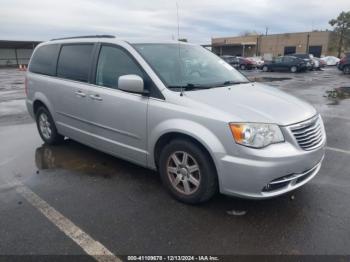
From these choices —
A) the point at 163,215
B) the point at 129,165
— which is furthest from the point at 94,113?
the point at 163,215

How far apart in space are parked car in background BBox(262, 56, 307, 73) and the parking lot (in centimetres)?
2495

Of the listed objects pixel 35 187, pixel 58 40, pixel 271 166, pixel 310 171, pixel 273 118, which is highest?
pixel 58 40

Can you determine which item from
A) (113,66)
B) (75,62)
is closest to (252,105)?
(113,66)

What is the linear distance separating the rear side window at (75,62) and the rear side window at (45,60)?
21cm

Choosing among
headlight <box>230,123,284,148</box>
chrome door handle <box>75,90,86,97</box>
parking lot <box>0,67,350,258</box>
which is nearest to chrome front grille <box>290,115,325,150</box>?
headlight <box>230,123,284,148</box>

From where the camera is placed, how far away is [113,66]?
4102 millimetres

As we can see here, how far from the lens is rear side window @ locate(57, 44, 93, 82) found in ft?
14.6

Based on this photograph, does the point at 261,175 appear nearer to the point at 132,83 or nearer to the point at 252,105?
the point at 252,105

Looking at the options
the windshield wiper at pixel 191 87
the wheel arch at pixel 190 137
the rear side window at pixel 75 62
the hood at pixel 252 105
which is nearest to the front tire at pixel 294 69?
the hood at pixel 252 105

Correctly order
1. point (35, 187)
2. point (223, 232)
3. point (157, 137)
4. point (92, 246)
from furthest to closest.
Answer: point (35, 187), point (157, 137), point (223, 232), point (92, 246)

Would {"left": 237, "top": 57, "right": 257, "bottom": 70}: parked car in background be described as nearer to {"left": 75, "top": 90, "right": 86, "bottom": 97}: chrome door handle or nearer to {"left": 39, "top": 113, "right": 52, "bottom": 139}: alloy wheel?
{"left": 39, "top": 113, "right": 52, "bottom": 139}: alloy wheel

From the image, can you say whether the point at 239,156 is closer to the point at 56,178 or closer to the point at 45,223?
the point at 45,223

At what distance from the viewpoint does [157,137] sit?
351 centimetres

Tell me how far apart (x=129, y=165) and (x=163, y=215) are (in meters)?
1.52
